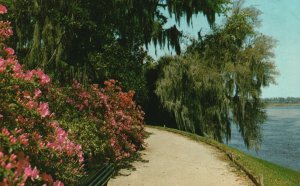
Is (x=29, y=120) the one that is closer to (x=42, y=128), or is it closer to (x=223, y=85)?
(x=42, y=128)

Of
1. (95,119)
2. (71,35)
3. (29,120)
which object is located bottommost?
(95,119)

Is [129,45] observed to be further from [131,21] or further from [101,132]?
[101,132]

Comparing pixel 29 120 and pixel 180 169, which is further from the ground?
pixel 29 120

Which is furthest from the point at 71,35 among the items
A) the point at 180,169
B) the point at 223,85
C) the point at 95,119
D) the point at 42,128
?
the point at 223,85

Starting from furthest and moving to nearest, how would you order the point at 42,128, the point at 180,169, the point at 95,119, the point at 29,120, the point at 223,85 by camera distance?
1. the point at 223,85
2. the point at 180,169
3. the point at 95,119
4. the point at 42,128
5. the point at 29,120

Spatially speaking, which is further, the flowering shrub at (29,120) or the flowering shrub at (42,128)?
the flowering shrub at (29,120)

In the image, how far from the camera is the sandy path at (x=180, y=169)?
10398mm

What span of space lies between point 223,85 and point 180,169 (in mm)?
16963

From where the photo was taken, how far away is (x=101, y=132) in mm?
11547

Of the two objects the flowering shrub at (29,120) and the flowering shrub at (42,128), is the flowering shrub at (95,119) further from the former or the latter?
the flowering shrub at (29,120)

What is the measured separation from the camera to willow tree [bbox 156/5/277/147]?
2788cm

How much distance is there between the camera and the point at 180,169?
480 inches

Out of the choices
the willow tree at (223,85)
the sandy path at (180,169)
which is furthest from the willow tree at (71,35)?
the willow tree at (223,85)

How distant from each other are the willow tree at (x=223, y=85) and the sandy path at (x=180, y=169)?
10.6m
